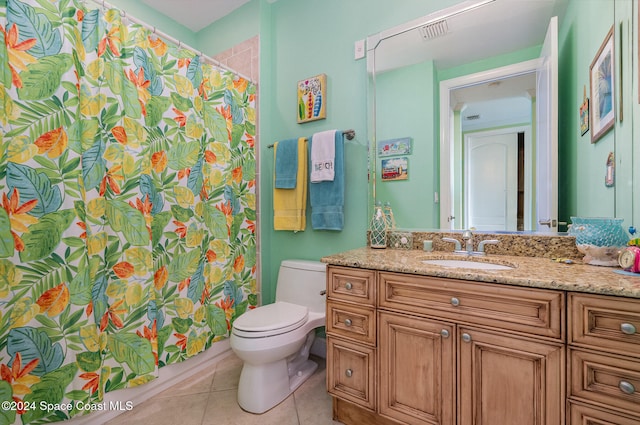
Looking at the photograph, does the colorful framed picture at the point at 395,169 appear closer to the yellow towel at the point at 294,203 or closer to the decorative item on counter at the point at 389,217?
the decorative item on counter at the point at 389,217

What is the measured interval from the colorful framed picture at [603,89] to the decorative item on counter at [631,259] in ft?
1.59

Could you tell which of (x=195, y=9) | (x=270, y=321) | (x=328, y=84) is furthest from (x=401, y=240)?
(x=195, y=9)

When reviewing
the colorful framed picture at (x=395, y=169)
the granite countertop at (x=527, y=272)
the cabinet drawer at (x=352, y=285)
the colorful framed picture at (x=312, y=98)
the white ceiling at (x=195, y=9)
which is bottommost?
the cabinet drawer at (x=352, y=285)

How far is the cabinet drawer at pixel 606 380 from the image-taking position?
0.80 m

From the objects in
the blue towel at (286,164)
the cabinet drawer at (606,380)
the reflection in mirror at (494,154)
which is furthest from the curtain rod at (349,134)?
the cabinet drawer at (606,380)

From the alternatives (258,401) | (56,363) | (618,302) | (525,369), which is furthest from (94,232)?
(618,302)

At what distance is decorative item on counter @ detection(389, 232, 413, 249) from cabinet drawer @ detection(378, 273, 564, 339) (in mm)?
516

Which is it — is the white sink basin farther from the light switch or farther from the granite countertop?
the light switch

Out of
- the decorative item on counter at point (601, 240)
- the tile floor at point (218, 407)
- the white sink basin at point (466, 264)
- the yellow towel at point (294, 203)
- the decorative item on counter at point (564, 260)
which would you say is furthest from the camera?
the yellow towel at point (294, 203)

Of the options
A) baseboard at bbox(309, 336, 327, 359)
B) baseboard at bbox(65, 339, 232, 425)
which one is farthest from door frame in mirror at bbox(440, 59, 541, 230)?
baseboard at bbox(65, 339, 232, 425)

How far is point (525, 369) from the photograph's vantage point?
37.5 inches

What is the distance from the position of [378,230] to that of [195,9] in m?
2.40

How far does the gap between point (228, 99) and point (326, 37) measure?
84cm

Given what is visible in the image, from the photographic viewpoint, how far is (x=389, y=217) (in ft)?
5.84
